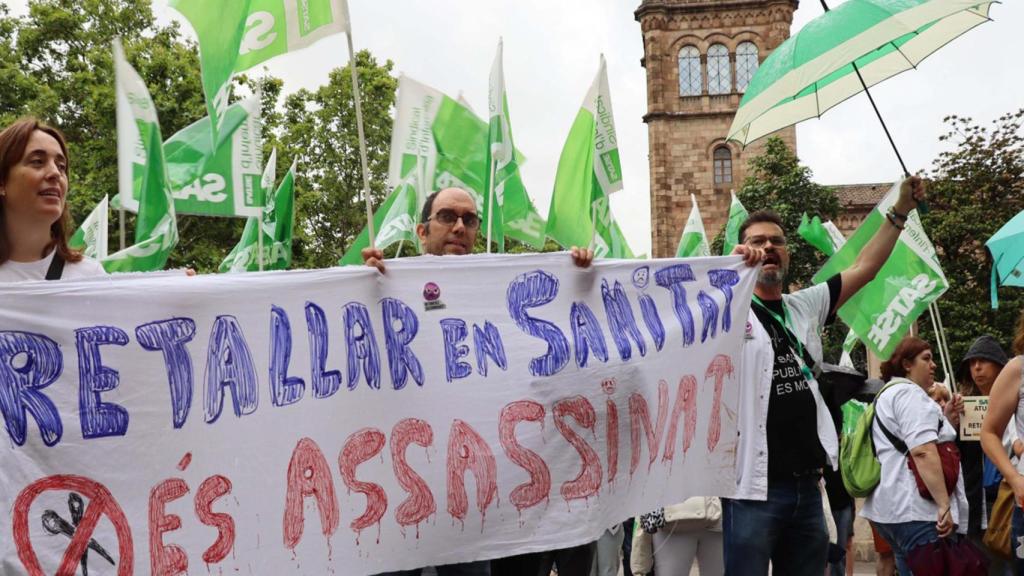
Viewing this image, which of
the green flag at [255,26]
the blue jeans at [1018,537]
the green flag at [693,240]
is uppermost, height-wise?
the green flag at [255,26]

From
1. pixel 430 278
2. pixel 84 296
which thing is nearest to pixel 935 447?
pixel 430 278

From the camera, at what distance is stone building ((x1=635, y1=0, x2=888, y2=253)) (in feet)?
187

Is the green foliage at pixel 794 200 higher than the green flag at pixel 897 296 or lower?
higher

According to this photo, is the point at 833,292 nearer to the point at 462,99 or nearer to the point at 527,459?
the point at 527,459

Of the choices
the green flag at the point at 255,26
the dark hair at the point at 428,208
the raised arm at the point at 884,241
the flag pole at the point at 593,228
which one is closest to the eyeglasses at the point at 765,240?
the raised arm at the point at 884,241

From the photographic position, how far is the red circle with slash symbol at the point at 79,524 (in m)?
3.52

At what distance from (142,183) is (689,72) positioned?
52822 mm

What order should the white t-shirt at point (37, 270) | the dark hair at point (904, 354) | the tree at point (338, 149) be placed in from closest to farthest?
the white t-shirt at point (37, 270) → the dark hair at point (904, 354) → the tree at point (338, 149)

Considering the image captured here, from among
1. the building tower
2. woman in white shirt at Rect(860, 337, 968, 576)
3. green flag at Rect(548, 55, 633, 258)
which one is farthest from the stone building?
woman in white shirt at Rect(860, 337, 968, 576)

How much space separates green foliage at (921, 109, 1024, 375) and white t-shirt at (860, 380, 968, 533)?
2505cm

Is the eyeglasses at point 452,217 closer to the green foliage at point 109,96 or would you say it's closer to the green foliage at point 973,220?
the green foliage at point 109,96

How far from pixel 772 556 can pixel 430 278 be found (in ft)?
5.70

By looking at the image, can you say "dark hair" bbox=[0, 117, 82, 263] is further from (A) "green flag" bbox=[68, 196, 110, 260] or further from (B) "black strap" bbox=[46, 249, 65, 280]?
(A) "green flag" bbox=[68, 196, 110, 260]

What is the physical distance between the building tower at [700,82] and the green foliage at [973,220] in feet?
81.1
